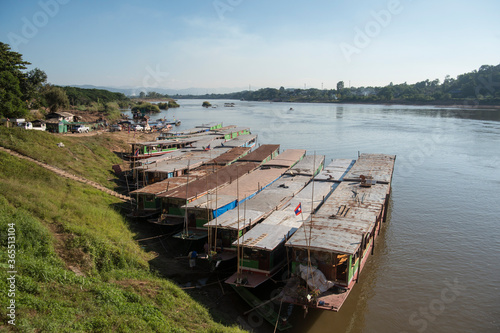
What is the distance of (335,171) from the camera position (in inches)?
906

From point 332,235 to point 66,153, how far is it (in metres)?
20.0

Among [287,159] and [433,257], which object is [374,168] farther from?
[433,257]

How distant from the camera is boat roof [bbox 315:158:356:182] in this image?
21.0m

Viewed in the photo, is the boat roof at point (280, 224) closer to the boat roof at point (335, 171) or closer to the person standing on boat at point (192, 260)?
the person standing on boat at point (192, 260)

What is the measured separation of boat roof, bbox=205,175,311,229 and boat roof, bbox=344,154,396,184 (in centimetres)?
313

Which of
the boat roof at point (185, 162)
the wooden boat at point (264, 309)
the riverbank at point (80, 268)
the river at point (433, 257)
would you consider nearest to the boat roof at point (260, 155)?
the boat roof at point (185, 162)

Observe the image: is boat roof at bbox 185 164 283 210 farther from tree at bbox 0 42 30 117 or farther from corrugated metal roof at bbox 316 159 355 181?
tree at bbox 0 42 30 117

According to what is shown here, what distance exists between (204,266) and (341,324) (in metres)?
5.46

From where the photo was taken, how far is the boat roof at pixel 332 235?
1082cm

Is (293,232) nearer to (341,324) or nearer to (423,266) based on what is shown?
(341,324)
